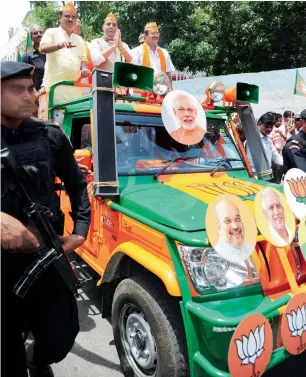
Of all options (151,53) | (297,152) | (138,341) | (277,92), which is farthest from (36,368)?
(277,92)

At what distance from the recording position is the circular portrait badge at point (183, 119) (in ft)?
10.3

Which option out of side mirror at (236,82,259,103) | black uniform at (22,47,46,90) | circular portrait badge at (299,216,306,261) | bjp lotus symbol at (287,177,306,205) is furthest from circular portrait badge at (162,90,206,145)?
black uniform at (22,47,46,90)

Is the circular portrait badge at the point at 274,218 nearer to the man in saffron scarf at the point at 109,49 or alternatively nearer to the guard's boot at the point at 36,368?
the guard's boot at the point at 36,368

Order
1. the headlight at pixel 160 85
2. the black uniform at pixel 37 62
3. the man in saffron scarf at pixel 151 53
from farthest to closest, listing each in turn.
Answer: the black uniform at pixel 37 62 → the man in saffron scarf at pixel 151 53 → the headlight at pixel 160 85

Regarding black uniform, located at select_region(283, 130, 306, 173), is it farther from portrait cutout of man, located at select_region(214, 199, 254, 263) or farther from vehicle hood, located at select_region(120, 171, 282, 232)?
portrait cutout of man, located at select_region(214, 199, 254, 263)

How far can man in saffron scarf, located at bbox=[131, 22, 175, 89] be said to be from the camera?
15.5ft

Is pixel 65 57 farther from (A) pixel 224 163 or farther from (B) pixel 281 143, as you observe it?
(B) pixel 281 143

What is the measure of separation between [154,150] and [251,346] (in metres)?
1.78

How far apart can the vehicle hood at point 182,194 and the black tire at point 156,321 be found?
0.44m

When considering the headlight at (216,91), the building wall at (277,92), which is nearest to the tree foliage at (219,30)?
the building wall at (277,92)

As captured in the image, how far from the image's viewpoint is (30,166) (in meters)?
1.96

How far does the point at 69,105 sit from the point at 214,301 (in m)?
2.52

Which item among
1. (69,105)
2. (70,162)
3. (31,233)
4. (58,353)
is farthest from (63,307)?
(69,105)

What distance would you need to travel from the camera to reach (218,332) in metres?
2.01
